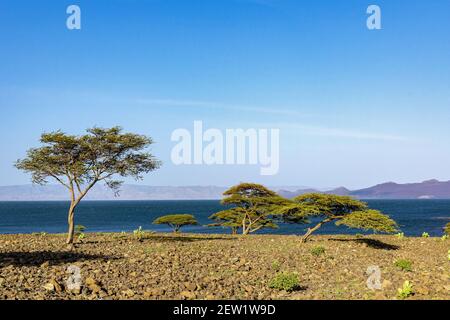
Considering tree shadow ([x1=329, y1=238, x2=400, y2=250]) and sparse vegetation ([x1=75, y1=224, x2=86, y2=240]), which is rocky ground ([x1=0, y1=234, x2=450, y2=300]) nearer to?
tree shadow ([x1=329, y1=238, x2=400, y2=250])

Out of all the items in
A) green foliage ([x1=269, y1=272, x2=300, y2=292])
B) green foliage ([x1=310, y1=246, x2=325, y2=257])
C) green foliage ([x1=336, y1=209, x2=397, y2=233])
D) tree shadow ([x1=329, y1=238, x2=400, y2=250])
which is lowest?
tree shadow ([x1=329, y1=238, x2=400, y2=250])

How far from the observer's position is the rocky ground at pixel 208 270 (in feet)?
Answer: 55.4

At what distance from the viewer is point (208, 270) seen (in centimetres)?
2136

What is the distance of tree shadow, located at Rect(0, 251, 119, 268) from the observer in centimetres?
2134

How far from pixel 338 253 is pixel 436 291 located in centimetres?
1074

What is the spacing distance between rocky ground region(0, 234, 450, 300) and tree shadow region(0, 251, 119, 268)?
0.16 feet

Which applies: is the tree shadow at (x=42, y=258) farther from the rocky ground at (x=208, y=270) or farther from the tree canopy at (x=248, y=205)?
the tree canopy at (x=248, y=205)

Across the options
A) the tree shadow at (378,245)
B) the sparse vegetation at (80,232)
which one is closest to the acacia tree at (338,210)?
the tree shadow at (378,245)

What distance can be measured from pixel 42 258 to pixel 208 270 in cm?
892

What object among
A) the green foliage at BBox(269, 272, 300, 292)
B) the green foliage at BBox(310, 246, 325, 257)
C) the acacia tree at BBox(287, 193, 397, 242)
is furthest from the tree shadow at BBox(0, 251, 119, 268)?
the acacia tree at BBox(287, 193, 397, 242)

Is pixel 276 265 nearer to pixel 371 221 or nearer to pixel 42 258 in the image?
pixel 371 221
